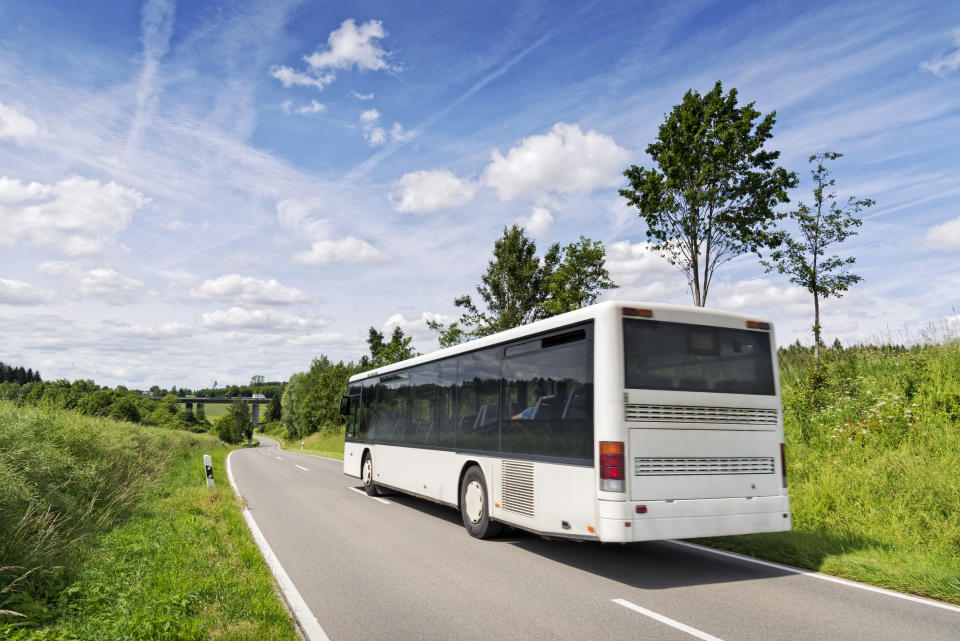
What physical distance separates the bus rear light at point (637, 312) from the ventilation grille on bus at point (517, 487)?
2327mm

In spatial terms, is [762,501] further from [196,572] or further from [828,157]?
[828,157]

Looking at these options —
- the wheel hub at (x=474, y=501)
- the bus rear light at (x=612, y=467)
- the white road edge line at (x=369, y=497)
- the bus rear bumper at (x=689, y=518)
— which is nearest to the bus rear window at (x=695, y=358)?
the bus rear light at (x=612, y=467)

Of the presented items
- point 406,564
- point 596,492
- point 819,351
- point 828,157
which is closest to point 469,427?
point 406,564

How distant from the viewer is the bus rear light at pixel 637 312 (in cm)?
674

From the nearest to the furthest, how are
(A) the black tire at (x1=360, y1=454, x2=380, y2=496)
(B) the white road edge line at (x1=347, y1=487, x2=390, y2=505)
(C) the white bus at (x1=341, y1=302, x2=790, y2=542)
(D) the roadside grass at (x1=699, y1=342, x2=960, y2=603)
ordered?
(C) the white bus at (x1=341, y1=302, x2=790, y2=542) → (D) the roadside grass at (x1=699, y1=342, x2=960, y2=603) → (B) the white road edge line at (x1=347, y1=487, x2=390, y2=505) → (A) the black tire at (x1=360, y1=454, x2=380, y2=496)

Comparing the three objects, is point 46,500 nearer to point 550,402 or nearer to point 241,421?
point 550,402

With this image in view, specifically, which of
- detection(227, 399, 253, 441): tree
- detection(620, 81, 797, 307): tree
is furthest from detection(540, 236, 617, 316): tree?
detection(227, 399, 253, 441): tree

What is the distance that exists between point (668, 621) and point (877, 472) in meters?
6.05

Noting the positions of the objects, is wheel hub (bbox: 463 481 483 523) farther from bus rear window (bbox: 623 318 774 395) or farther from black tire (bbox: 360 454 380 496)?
black tire (bbox: 360 454 380 496)

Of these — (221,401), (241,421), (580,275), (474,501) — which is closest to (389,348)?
(580,275)

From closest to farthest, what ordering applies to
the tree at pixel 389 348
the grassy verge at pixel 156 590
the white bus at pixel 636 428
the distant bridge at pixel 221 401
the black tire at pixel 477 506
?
1. the grassy verge at pixel 156 590
2. the white bus at pixel 636 428
3. the black tire at pixel 477 506
4. the tree at pixel 389 348
5. the distant bridge at pixel 221 401

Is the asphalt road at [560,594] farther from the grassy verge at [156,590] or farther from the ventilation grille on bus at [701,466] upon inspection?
the ventilation grille on bus at [701,466]

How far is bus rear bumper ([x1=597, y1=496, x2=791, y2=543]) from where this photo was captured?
628 centimetres

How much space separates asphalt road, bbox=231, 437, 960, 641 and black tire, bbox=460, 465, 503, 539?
0.19 metres
